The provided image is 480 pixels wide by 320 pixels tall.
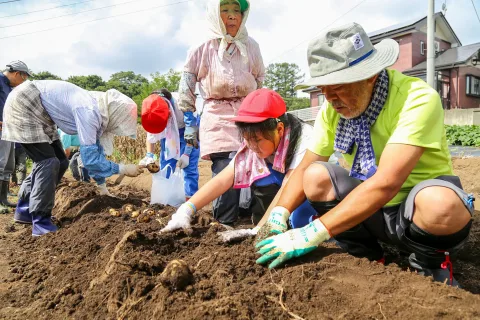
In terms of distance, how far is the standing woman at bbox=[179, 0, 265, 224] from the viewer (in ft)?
11.2

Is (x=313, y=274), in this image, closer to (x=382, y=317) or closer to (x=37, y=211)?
(x=382, y=317)

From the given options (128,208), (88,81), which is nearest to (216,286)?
(128,208)

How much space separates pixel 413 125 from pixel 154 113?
2889mm

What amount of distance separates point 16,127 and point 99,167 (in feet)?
2.60

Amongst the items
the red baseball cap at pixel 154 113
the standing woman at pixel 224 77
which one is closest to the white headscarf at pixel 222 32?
the standing woman at pixel 224 77

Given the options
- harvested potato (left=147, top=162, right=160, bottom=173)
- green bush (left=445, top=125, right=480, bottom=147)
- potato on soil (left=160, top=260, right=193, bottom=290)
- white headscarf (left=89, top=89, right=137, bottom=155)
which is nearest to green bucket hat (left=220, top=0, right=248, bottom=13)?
white headscarf (left=89, top=89, right=137, bottom=155)

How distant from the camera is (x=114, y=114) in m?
3.96

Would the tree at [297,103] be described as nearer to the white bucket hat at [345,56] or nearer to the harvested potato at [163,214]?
the harvested potato at [163,214]

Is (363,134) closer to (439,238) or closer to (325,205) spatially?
(325,205)

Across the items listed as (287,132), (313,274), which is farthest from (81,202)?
(313,274)

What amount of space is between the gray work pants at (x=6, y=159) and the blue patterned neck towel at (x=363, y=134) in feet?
14.8

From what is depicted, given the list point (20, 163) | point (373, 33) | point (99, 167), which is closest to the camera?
point (99, 167)

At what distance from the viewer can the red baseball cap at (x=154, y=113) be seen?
13.2 ft

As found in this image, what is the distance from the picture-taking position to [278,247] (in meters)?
1.78
